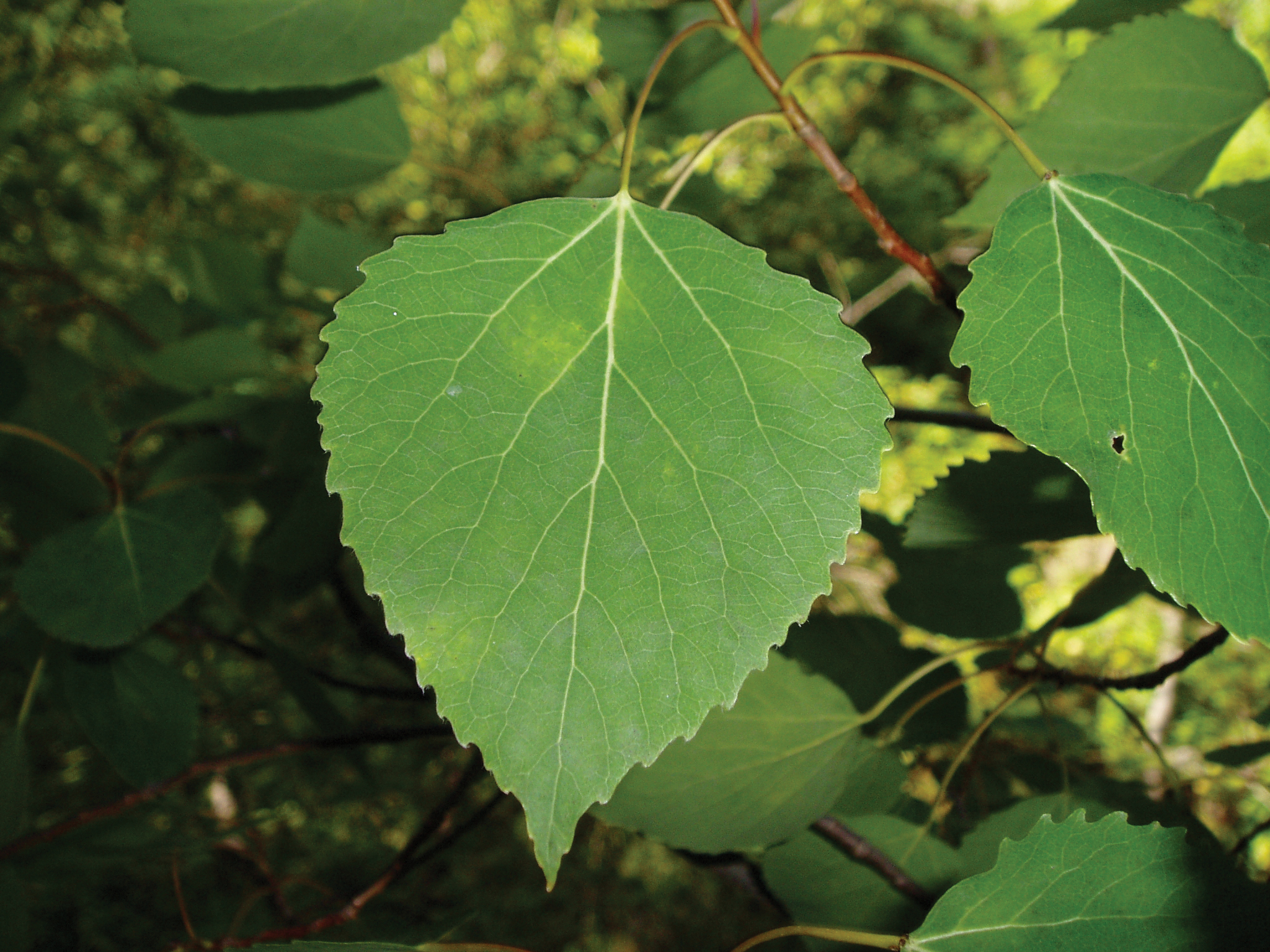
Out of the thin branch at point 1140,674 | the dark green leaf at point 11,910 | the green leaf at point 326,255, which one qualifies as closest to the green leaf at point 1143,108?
the thin branch at point 1140,674

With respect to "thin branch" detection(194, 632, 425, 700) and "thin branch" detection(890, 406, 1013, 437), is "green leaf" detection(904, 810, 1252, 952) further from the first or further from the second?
"thin branch" detection(194, 632, 425, 700)

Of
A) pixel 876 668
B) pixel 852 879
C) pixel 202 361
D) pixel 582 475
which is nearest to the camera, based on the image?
pixel 582 475

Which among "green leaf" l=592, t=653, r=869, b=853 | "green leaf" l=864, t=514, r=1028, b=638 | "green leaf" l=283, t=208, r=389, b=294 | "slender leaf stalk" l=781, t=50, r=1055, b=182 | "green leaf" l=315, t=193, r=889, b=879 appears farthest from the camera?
"green leaf" l=283, t=208, r=389, b=294

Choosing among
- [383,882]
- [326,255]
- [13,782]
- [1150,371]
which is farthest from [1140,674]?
[13,782]

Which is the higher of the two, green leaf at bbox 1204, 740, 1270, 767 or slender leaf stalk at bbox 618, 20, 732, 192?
slender leaf stalk at bbox 618, 20, 732, 192

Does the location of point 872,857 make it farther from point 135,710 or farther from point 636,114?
point 135,710

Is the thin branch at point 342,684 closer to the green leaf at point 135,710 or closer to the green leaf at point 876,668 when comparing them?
the green leaf at point 135,710

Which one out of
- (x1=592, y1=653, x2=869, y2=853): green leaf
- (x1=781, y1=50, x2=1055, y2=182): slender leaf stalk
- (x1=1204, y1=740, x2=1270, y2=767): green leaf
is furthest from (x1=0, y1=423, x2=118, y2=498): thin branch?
(x1=1204, y1=740, x2=1270, y2=767): green leaf

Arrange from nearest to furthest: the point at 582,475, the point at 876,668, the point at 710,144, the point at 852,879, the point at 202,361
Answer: the point at 582,475, the point at 710,144, the point at 852,879, the point at 876,668, the point at 202,361
